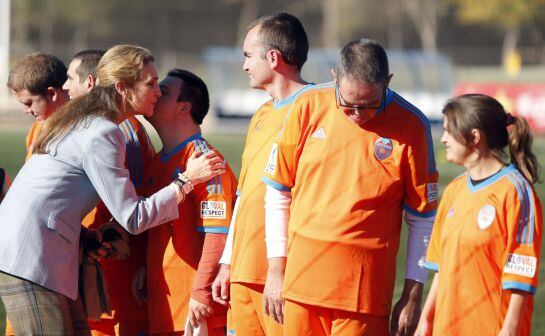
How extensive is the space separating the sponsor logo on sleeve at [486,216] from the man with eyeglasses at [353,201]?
0.35 meters

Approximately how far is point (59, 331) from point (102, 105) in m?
1.01

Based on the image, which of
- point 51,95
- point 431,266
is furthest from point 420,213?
point 51,95

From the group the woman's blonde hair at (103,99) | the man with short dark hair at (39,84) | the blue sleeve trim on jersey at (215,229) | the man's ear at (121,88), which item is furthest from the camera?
the man with short dark hair at (39,84)

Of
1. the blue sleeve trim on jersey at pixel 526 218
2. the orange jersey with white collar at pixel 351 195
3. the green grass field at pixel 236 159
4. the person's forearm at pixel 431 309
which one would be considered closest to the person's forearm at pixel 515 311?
the blue sleeve trim on jersey at pixel 526 218

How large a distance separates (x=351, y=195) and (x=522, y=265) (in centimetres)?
75

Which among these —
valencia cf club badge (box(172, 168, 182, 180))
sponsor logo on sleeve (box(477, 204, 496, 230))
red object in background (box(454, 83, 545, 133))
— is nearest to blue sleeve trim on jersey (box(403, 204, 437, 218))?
sponsor logo on sleeve (box(477, 204, 496, 230))

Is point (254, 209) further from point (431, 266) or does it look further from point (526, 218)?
point (526, 218)

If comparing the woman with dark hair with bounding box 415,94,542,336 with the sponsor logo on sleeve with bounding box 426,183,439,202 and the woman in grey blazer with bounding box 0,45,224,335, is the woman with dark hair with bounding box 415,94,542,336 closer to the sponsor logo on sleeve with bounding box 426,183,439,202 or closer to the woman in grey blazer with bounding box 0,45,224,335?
the sponsor logo on sleeve with bounding box 426,183,439,202

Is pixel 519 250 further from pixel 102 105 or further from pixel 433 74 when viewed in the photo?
pixel 433 74

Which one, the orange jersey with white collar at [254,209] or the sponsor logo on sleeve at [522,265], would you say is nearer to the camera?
the sponsor logo on sleeve at [522,265]

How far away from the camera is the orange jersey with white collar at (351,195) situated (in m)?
3.99

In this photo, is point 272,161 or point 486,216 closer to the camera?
point 486,216

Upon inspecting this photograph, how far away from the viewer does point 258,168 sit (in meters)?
4.45

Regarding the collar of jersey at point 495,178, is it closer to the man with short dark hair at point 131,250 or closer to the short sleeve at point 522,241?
the short sleeve at point 522,241
